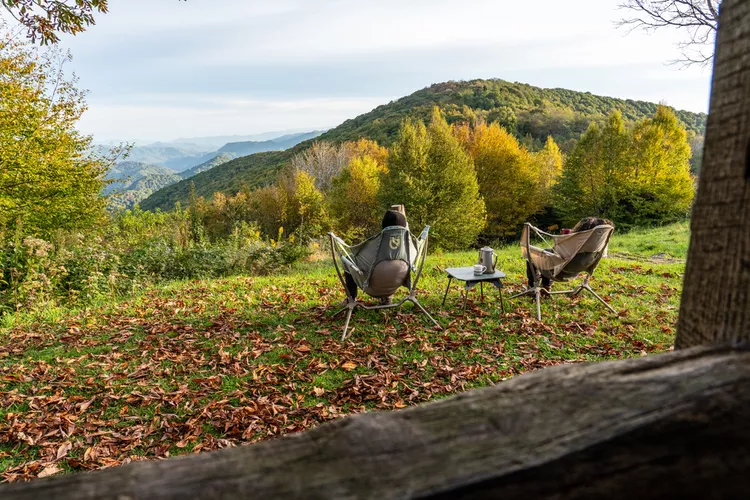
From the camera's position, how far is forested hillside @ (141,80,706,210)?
185 ft

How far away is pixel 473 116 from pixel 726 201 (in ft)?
198

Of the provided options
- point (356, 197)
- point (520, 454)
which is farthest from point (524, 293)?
point (356, 197)

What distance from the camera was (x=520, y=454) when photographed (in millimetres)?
511

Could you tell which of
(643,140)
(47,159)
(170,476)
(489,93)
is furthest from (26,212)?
(489,93)

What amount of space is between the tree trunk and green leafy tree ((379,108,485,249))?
20.8 meters

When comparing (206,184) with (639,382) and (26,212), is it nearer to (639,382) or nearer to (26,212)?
(26,212)

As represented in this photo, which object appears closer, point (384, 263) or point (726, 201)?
point (726, 201)

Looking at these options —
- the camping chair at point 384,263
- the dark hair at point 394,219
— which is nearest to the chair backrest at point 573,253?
the camping chair at point 384,263

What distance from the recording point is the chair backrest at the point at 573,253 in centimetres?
575

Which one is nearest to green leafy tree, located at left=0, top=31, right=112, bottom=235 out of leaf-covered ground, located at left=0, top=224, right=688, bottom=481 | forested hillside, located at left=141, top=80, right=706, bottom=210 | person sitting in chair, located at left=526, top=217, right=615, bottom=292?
leaf-covered ground, located at left=0, top=224, right=688, bottom=481

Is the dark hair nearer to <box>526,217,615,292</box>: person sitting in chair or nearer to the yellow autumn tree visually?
<box>526,217,615,292</box>: person sitting in chair

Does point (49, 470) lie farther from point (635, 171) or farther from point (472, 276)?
point (635, 171)

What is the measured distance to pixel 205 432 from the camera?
141 inches

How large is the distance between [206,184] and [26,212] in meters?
71.5
